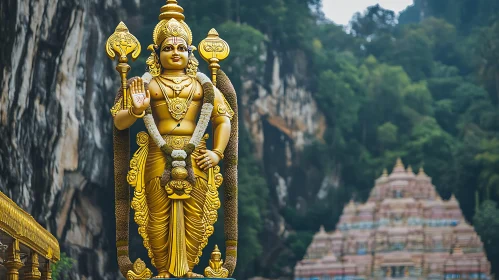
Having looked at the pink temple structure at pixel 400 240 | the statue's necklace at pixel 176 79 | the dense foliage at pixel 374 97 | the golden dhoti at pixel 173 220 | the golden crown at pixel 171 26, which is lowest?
the golden dhoti at pixel 173 220

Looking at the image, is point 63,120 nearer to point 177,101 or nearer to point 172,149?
point 177,101

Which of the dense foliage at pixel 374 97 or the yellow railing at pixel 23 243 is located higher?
the dense foliage at pixel 374 97

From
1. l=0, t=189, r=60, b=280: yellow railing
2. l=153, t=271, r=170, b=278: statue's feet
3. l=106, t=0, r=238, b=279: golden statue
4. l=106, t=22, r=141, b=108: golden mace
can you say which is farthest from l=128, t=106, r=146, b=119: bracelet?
l=0, t=189, r=60, b=280: yellow railing

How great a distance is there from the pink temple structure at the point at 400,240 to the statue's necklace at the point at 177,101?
30.9m

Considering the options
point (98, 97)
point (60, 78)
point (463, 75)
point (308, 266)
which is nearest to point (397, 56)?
point (463, 75)

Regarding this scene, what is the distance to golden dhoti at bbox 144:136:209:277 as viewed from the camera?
7863 mm

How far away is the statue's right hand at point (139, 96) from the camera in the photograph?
768cm

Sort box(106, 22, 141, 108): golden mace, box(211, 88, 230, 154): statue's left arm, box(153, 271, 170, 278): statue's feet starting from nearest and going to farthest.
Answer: box(153, 271, 170, 278): statue's feet
box(106, 22, 141, 108): golden mace
box(211, 88, 230, 154): statue's left arm

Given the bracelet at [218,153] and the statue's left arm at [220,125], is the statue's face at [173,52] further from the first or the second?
the bracelet at [218,153]

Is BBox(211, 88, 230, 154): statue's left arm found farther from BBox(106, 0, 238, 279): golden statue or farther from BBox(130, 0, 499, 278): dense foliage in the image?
BBox(130, 0, 499, 278): dense foliage

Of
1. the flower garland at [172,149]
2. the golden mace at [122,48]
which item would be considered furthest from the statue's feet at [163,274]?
the golden mace at [122,48]

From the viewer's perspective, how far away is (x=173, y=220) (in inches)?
310

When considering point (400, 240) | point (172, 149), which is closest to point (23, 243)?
point (172, 149)

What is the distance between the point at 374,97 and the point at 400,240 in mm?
8216
